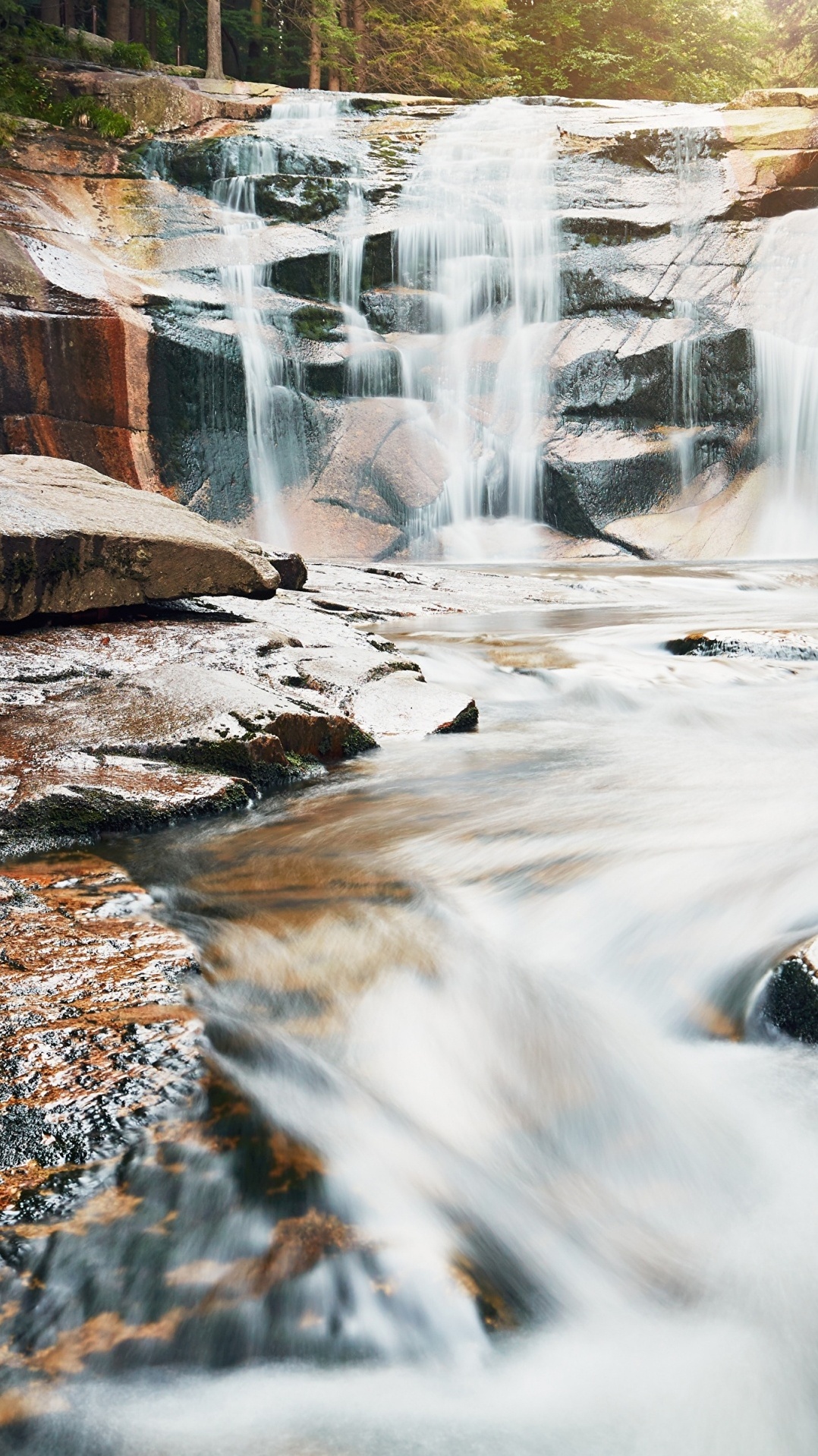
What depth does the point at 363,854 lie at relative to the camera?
3.46 meters

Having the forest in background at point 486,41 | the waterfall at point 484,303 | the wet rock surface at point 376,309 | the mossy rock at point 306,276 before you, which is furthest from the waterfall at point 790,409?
the forest in background at point 486,41

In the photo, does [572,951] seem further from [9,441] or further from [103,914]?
[9,441]

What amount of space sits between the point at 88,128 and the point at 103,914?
1631 cm

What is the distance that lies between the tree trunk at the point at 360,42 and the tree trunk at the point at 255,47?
3.05 m

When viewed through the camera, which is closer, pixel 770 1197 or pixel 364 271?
pixel 770 1197

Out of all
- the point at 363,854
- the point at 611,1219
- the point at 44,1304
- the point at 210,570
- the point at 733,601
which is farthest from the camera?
the point at 733,601

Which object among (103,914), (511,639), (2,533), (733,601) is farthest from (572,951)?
(733,601)

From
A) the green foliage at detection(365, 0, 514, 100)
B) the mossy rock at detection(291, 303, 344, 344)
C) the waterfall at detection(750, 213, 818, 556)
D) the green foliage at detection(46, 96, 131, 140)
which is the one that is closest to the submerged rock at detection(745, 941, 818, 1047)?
the waterfall at detection(750, 213, 818, 556)

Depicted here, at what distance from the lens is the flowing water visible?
1432mm

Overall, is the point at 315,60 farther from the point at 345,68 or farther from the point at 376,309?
the point at 376,309

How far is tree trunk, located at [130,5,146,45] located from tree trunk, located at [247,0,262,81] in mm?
2735

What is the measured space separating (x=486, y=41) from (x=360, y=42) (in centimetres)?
289

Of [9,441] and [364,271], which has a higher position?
[364,271]

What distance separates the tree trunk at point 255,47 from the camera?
2391 centimetres
